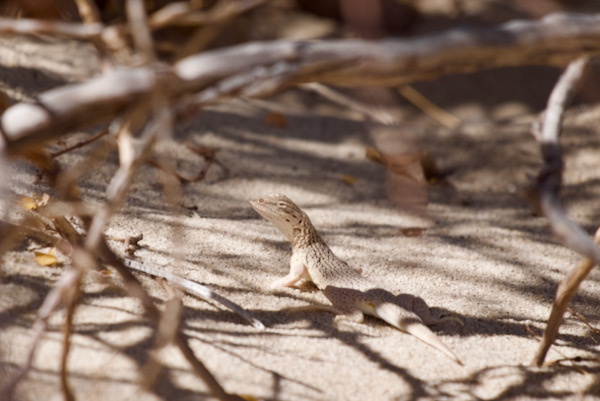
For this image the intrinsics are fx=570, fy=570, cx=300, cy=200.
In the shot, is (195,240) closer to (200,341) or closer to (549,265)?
(200,341)

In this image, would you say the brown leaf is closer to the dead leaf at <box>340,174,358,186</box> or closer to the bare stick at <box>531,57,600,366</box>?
the dead leaf at <box>340,174,358,186</box>

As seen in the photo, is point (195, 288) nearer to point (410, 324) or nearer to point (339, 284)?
point (339, 284)

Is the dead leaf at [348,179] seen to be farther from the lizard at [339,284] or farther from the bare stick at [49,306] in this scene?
the bare stick at [49,306]

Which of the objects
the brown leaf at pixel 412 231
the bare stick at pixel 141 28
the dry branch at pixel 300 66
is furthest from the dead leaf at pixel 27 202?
the brown leaf at pixel 412 231

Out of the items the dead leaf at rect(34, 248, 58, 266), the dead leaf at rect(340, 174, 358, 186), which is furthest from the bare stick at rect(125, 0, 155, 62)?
the dead leaf at rect(340, 174, 358, 186)

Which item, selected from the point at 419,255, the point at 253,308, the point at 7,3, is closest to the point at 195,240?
the point at 253,308

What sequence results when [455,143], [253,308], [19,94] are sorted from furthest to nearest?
1. [455,143]
2. [19,94]
3. [253,308]
